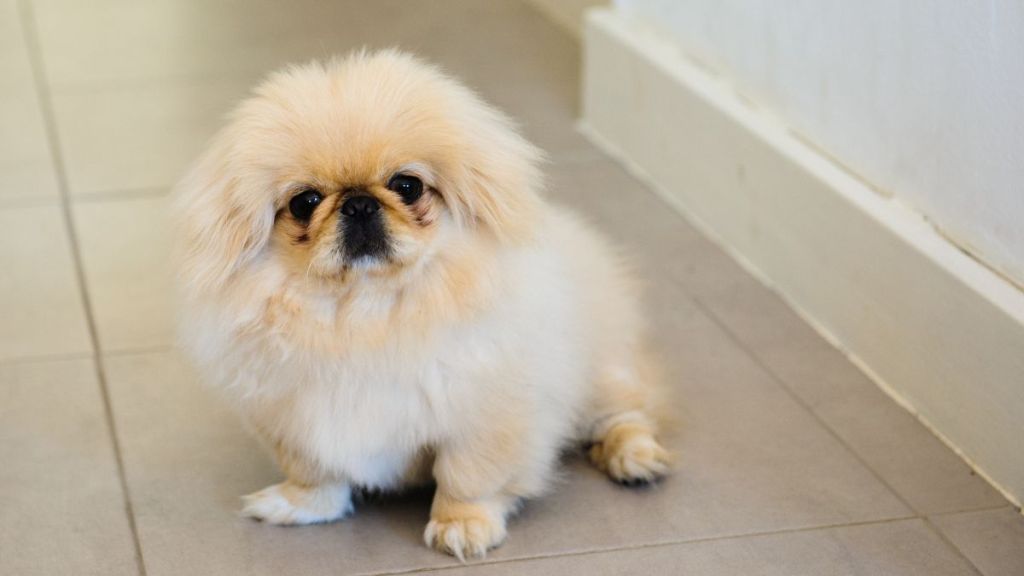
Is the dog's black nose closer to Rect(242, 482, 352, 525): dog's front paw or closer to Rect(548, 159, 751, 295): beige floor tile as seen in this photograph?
Rect(242, 482, 352, 525): dog's front paw

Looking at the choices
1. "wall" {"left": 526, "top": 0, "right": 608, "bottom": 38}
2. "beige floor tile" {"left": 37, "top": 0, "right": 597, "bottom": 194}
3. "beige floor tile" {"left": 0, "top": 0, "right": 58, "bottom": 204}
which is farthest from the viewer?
"wall" {"left": 526, "top": 0, "right": 608, "bottom": 38}

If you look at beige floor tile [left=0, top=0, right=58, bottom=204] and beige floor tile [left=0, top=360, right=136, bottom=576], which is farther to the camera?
beige floor tile [left=0, top=0, right=58, bottom=204]

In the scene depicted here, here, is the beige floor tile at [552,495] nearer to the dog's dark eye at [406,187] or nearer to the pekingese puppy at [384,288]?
the pekingese puppy at [384,288]

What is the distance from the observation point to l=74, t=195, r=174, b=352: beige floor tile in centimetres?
224

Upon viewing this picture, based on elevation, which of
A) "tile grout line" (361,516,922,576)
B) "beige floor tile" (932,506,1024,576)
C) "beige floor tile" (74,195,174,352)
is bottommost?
"beige floor tile" (74,195,174,352)

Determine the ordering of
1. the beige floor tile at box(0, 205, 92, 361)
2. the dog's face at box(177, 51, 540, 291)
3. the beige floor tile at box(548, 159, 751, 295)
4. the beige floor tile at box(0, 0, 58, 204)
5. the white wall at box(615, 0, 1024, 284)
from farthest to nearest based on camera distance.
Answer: the beige floor tile at box(0, 0, 58, 204)
the beige floor tile at box(548, 159, 751, 295)
the beige floor tile at box(0, 205, 92, 361)
the white wall at box(615, 0, 1024, 284)
the dog's face at box(177, 51, 540, 291)

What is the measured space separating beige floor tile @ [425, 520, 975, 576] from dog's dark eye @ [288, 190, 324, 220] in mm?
472

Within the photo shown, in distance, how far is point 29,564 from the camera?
1.61 m

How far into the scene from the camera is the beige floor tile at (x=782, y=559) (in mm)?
1575

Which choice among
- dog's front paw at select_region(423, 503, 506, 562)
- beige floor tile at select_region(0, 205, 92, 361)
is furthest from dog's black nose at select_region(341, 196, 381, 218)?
beige floor tile at select_region(0, 205, 92, 361)

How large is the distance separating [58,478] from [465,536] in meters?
0.62

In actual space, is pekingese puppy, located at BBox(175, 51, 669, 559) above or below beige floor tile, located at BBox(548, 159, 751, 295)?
above

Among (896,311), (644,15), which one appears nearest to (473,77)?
(644,15)

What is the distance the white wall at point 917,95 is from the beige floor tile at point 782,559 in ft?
1.34
